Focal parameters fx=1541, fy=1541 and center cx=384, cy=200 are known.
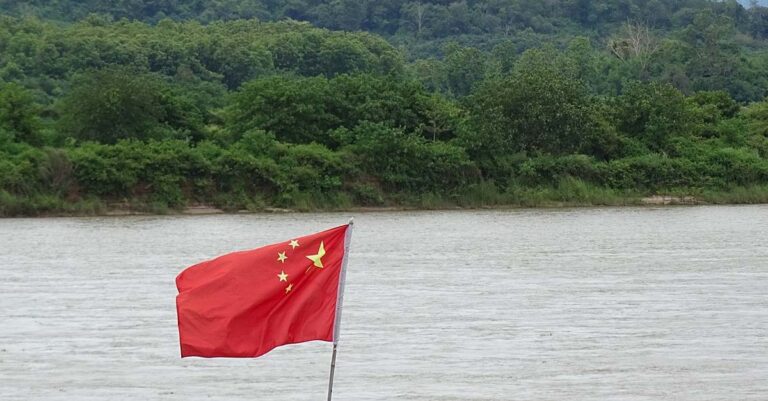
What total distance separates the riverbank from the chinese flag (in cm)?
3911

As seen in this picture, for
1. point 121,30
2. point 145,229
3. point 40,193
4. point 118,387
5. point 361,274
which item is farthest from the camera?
point 121,30

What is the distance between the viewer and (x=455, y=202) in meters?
53.9

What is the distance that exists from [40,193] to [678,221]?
66.1 feet

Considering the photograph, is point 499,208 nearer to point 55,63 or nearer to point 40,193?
point 40,193

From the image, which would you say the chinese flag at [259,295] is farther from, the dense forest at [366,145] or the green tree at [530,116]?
the green tree at [530,116]

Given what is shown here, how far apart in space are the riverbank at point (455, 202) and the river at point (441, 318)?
663 centimetres

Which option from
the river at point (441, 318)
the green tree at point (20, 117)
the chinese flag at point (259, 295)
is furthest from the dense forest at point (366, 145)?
the chinese flag at point (259, 295)

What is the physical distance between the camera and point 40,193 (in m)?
49.5

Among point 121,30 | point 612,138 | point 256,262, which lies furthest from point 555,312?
point 121,30

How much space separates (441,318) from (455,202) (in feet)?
101

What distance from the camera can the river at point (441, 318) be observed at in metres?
17.1

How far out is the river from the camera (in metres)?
17.1

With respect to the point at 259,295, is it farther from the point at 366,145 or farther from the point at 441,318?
the point at 366,145

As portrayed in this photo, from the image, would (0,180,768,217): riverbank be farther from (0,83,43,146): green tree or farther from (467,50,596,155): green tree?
(0,83,43,146): green tree
